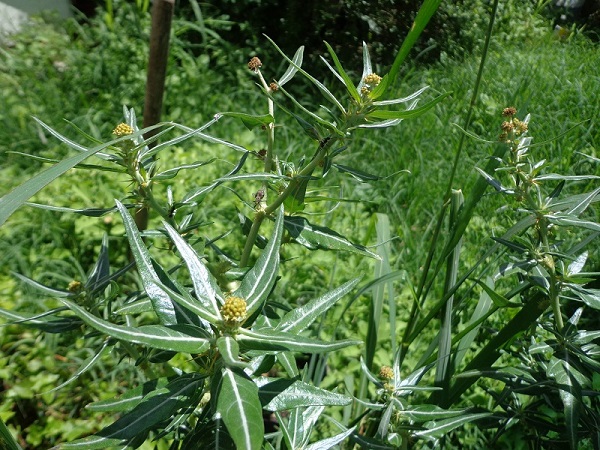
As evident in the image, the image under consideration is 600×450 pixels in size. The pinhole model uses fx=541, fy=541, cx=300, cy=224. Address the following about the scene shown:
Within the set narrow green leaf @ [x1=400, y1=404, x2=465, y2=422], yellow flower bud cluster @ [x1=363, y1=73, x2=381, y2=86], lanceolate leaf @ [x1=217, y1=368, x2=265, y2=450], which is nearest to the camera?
lanceolate leaf @ [x1=217, y1=368, x2=265, y2=450]

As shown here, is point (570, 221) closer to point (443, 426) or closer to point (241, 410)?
point (443, 426)

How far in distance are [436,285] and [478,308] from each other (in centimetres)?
84

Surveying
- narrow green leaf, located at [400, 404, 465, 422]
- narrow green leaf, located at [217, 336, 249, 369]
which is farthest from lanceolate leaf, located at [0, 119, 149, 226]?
narrow green leaf, located at [400, 404, 465, 422]

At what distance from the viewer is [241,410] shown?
494 millimetres

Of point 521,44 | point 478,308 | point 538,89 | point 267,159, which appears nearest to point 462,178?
point 538,89

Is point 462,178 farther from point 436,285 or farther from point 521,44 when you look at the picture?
point 521,44

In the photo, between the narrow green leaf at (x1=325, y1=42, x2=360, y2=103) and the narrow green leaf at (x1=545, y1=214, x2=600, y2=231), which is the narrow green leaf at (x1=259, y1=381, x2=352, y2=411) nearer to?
the narrow green leaf at (x1=325, y1=42, x2=360, y2=103)

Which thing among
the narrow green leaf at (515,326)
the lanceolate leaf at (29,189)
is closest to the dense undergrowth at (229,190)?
the narrow green leaf at (515,326)

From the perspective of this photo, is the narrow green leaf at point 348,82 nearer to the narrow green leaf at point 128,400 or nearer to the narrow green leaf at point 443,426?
the narrow green leaf at point 128,400

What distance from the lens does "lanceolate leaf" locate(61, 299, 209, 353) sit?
0.51 meters

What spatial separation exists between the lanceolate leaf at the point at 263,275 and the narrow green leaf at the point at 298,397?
0.10 m

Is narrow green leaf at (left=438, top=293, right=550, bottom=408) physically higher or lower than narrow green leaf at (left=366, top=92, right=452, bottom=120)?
lower

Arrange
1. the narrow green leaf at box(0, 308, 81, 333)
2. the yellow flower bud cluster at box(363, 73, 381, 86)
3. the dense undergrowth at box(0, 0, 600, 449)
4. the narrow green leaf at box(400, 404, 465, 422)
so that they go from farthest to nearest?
the dense undergrowth at box(0, 0, 600, 449) → the narrow green leaf at box(400, 404, 465, 422) → the narrow green leaf at box(0, 308, 81, 333) → the yellow flower bud cluster at box(363, 73, 381, 86)

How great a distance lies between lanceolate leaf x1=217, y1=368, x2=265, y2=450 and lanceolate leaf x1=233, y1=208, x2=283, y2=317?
0.30 feet
